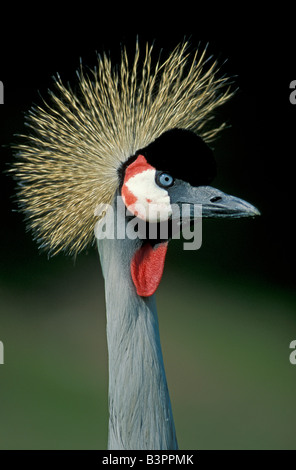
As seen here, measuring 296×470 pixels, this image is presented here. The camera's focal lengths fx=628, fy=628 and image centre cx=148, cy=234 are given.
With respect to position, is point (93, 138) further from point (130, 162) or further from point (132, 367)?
point (132, 367)

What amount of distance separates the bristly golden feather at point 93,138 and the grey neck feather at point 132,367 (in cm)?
14

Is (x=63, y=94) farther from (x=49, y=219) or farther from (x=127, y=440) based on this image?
(x=127, y=440)

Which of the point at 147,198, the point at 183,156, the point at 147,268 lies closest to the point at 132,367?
the point at 147,268

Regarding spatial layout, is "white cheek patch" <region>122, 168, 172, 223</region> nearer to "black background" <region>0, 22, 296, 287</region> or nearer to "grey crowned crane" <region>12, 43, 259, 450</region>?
"grey crowned crane" <region>12, 43, 259, 450</region>

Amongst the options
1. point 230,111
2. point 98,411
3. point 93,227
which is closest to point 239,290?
point 230,111

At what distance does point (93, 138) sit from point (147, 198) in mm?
217

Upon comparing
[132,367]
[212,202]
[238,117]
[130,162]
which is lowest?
[132,367]

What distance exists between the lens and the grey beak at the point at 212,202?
136cm

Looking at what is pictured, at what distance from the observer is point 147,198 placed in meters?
1.39

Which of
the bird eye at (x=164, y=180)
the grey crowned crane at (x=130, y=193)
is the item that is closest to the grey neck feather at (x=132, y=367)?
the grey crowned crane at (x=130, y=193)

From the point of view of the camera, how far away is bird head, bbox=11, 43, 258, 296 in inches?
54.2

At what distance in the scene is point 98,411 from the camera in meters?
2.93

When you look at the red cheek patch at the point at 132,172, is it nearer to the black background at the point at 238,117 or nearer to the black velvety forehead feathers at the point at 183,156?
the black velvety forehead feathers at the point at 183,156

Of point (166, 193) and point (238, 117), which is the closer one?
point (166, 193)
